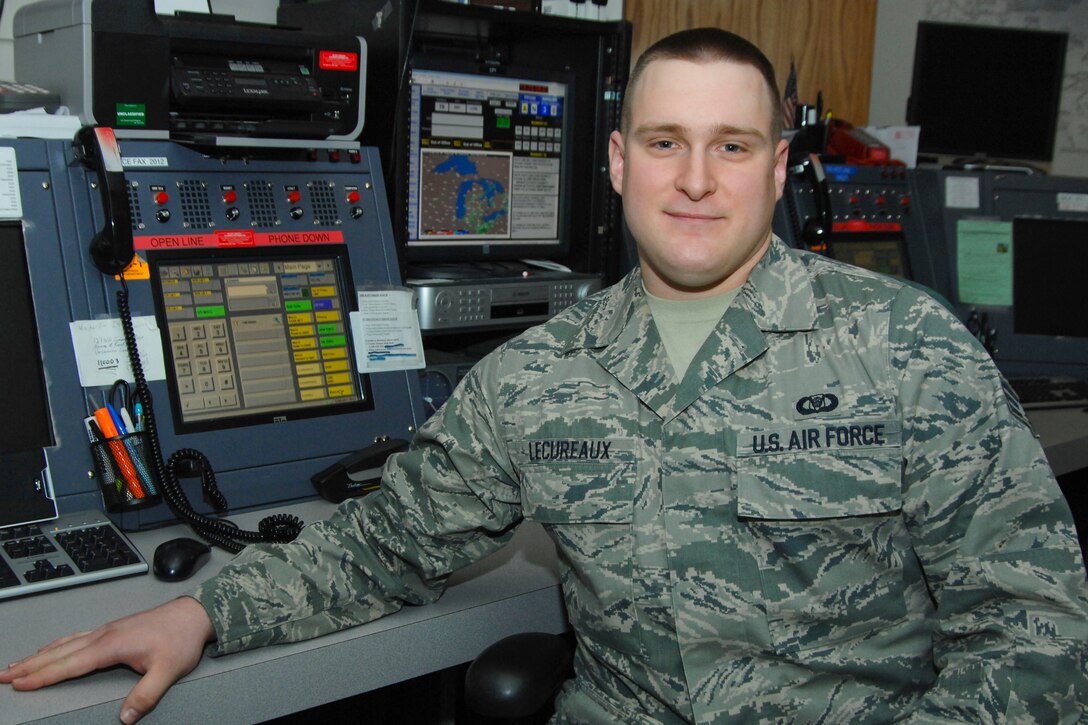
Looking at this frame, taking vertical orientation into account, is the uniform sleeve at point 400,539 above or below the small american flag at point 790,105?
below

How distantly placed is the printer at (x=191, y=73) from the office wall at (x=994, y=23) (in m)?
2.42

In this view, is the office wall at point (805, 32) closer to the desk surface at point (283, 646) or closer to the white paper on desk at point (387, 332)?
the white paper on desk at point (387, 332)

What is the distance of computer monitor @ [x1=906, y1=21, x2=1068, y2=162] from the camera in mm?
2994


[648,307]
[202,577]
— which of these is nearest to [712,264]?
[648,307]

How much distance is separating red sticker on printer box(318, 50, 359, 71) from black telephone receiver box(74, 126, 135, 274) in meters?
0.36

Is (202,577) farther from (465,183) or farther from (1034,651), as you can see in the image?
(465,183)

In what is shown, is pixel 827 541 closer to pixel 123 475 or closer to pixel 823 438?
pixel 823 438

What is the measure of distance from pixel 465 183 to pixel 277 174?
0.52 m

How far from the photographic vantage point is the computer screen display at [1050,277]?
8.57ft

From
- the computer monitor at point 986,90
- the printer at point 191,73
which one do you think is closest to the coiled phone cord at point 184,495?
the printer at point 191,73

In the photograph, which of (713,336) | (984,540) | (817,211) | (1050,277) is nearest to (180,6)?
(713,336)

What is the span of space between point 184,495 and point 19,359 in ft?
0.91

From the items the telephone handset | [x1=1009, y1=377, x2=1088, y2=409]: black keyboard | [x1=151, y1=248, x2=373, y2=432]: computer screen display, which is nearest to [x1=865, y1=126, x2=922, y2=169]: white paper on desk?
the telephone handset

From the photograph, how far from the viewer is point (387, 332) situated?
5.61 feet
